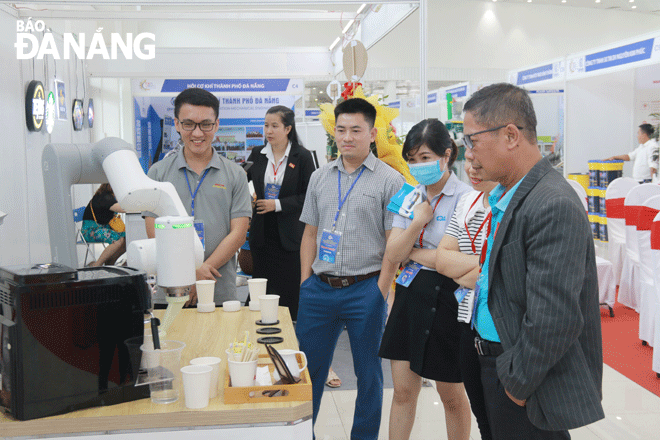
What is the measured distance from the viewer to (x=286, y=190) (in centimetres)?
398

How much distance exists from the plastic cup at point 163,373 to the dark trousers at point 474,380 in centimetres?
92

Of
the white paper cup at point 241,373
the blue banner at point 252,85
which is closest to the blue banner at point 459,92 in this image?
the blue banner at point 252,85

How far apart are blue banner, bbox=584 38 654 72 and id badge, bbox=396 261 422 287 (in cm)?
772

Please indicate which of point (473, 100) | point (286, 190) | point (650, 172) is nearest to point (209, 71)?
point (286, 190)

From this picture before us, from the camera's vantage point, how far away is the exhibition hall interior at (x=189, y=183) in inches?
55.6

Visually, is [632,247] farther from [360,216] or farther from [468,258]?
[468,258]

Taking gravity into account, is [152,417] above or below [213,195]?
below

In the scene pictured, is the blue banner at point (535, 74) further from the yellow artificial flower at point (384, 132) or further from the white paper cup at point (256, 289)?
the white paper cup at point (256, 289)

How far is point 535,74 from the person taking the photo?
1161cm

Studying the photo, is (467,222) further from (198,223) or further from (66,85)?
(66,85)

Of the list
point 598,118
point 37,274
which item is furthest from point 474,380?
point 598,118

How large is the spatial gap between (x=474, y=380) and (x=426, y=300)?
1.64ft

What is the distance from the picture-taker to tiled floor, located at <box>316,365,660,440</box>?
122 inches

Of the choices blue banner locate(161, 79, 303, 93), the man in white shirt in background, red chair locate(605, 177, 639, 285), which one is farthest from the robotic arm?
the man in white shirt in background
